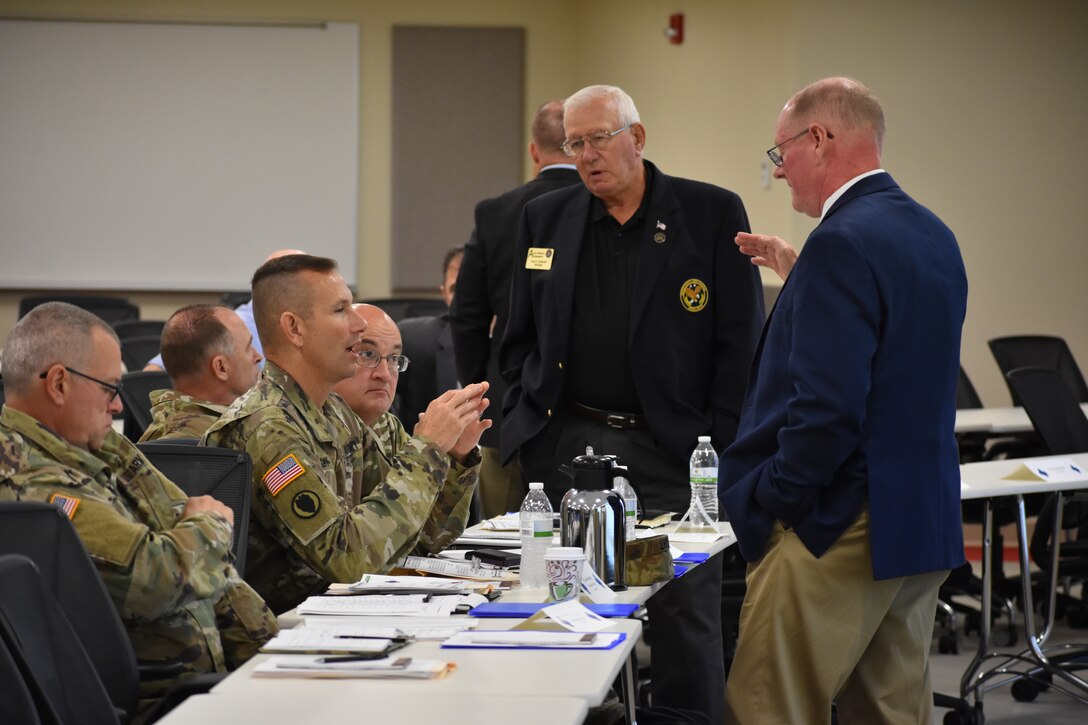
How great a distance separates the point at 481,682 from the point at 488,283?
2.54 m

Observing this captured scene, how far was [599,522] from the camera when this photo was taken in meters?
2.63

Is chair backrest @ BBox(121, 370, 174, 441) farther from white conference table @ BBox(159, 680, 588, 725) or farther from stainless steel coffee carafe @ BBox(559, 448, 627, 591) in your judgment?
white conference table @ BBox(159, 680, 588, 725)

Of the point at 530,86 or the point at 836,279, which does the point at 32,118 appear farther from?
the point at 836,279

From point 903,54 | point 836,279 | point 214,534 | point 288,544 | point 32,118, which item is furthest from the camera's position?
point 32,118

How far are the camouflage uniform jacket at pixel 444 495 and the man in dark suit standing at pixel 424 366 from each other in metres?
2.00

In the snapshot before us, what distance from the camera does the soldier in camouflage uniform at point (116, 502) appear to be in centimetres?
226

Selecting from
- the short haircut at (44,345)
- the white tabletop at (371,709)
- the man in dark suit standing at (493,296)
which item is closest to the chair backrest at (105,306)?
the man in dark suit standing at (493,296)

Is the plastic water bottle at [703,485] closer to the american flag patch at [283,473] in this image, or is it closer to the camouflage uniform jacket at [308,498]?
the camouflage uniform jacket at [308,498]

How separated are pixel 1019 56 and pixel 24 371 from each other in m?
6.28

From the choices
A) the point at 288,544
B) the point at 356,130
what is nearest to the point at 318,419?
the point at 288,544

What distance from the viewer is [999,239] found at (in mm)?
7422

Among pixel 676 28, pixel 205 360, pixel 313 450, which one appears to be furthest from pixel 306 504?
pixel 676 28

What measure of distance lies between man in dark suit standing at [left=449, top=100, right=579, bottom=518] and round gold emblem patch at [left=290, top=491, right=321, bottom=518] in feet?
5.37

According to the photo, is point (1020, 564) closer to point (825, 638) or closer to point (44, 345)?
point (825, 638)
